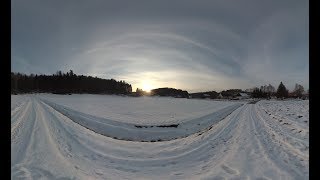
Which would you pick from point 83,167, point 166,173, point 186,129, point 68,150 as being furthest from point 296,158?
point 186,129

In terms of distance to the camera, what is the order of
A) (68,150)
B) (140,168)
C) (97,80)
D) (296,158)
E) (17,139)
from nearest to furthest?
(140,168) < (296,158) < (68,150) < (17,139) < (97,80)

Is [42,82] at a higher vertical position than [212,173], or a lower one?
higher

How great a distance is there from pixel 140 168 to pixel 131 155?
1599 millimetres

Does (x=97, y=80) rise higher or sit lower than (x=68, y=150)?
higher

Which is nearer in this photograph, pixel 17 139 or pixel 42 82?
pixel 17 139

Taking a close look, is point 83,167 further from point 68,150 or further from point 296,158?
point 296,158

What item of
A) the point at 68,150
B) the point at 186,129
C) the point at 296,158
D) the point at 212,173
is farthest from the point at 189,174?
the point at 186,129

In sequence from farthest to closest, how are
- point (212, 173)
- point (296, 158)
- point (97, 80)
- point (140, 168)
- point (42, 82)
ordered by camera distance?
1. point (42, 82)
2. point (97, 80)
3. point (296, 158)
4. point (140, 168)
5. point (212, 173)

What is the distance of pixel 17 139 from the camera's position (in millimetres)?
11484
